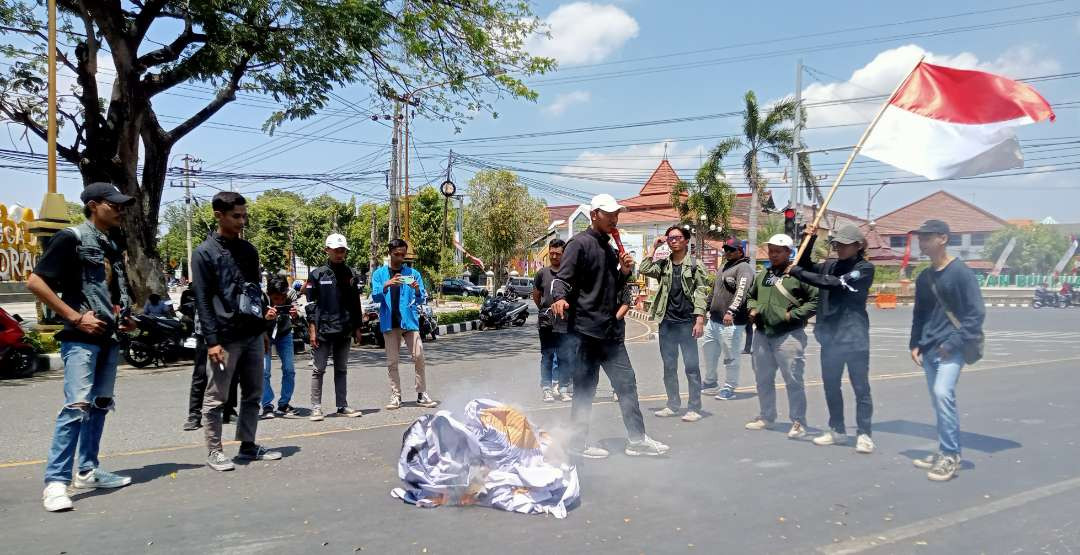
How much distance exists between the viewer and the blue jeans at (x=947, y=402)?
4.77m

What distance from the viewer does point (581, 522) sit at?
3809 mm

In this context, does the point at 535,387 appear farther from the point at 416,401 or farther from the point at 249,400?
the point at 249,400

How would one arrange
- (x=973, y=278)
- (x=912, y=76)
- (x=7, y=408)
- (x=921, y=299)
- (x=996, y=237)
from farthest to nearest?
(x=996, y=237), (x=7, y=408), (x=912, y=76), (x=921, y=299), (x=973, y=278)

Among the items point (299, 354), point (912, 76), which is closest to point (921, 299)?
point (912, 76)

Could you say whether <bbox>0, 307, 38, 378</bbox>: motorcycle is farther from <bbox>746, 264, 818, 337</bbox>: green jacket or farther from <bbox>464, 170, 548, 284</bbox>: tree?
<bbox>464, 170, 548, 284</bbox>: tree

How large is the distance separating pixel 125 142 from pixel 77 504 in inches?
472

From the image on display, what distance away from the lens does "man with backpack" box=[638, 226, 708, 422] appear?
655cm

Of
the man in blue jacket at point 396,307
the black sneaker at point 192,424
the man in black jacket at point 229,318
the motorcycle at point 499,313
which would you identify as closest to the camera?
the man in black jacket at point 229,318

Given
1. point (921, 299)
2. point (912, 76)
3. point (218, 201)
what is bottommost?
point (921, 299)

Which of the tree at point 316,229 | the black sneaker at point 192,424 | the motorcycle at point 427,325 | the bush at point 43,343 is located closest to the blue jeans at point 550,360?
the black sneaker at point 192,424

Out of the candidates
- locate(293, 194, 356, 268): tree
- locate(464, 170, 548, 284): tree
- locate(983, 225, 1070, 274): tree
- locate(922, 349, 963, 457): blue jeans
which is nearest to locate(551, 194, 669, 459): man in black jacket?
locate(922, 349, 963, 457): blue jeans

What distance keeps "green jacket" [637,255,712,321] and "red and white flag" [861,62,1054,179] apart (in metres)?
1.85

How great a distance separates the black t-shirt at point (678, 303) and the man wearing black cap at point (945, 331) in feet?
6.70

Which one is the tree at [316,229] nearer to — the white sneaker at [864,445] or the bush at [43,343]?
the bush at [43,343]
